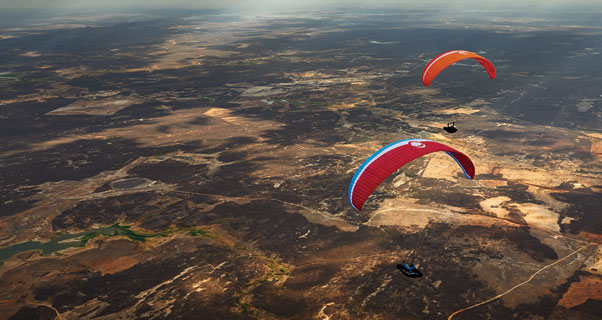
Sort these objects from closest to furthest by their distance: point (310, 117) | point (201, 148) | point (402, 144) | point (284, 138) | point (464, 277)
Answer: point (402, 144)
point (464, 277)
point (201, 148)
point (284, 138)
point (310, 117)

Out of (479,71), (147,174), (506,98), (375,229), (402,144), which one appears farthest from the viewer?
(479,71)

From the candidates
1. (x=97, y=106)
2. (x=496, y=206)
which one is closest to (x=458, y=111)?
(x=496, y=206)

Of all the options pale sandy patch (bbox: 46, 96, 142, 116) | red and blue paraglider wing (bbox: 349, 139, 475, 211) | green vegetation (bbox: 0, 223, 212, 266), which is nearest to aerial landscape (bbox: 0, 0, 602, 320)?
green vegetation (bbox: 0, 223, 212, 266)

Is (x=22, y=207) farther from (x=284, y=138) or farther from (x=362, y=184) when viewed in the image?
(x=362, y=184)

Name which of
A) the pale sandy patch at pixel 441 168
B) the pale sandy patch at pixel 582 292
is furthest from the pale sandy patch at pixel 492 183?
the pale sandy patch at pixel 582 292

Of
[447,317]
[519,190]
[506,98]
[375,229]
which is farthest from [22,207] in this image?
[506,98]

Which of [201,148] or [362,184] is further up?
[362,184]
